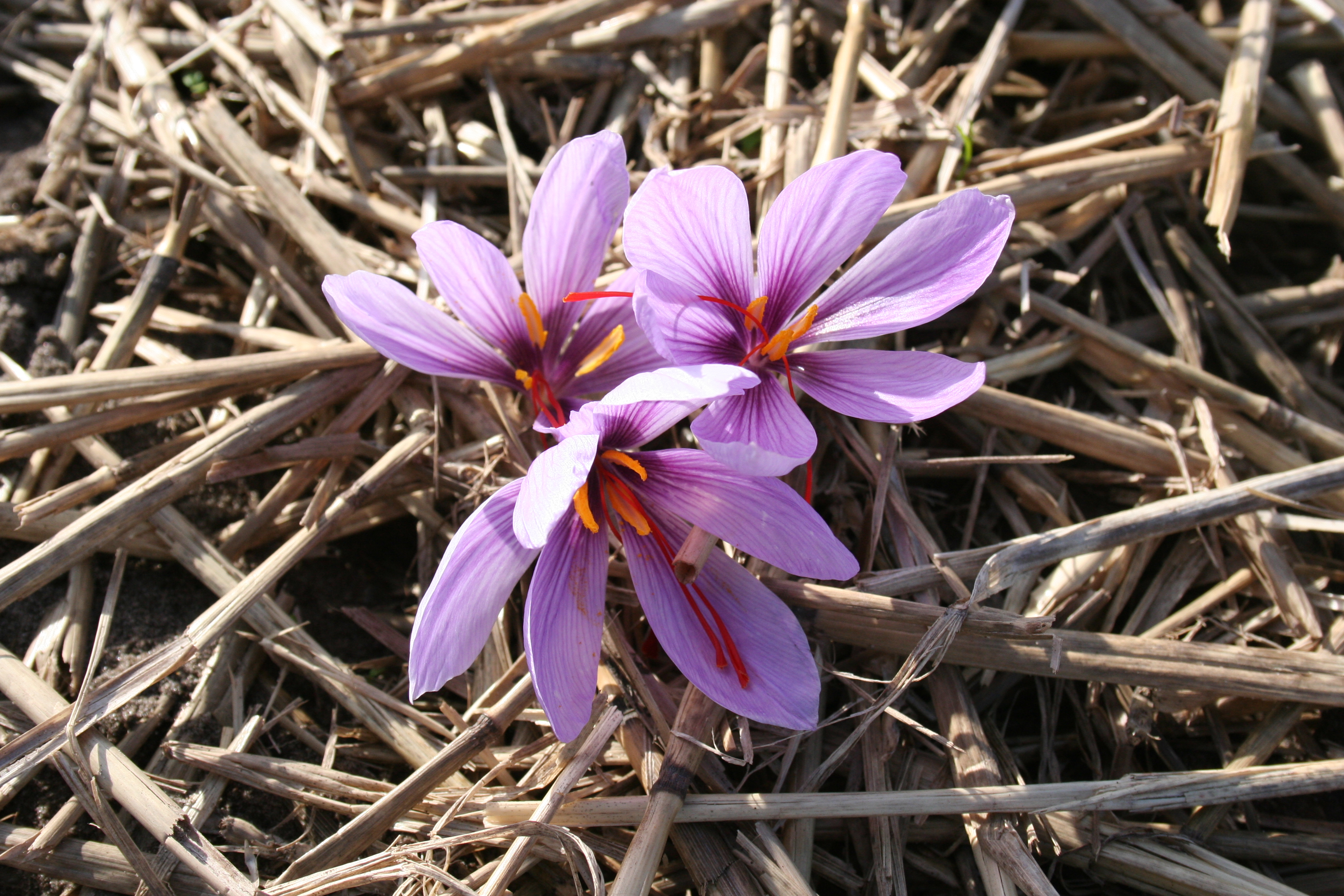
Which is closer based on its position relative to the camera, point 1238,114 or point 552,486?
point 552,486

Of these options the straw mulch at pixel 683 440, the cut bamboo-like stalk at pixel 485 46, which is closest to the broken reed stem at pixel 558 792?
the straw mulch at pixel 683 440

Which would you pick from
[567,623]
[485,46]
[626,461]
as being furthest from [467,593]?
[485,46]

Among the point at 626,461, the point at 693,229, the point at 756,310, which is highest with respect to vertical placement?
the point at 693,229

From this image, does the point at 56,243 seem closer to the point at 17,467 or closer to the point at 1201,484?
the point at 17,467

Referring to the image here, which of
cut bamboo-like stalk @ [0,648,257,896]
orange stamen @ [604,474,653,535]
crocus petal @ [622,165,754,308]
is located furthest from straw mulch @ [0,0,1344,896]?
crocus petal @ [622,165,754,308]

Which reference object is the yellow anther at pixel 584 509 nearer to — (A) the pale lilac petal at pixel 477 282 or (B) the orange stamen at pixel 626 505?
(B) the orange stamen at pixel 626 505

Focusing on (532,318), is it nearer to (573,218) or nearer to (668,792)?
(573,218)
